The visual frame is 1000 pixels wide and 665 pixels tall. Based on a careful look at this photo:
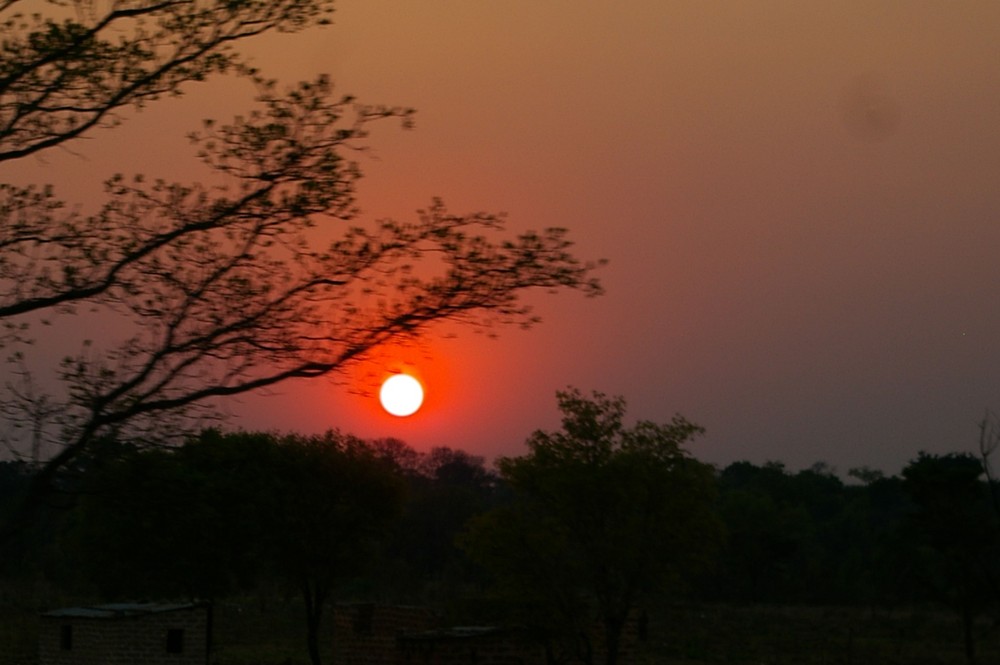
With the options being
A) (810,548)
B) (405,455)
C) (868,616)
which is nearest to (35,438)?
(868,616)

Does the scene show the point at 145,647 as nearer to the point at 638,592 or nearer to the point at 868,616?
the point at 638,592

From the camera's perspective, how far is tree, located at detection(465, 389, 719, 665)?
90.1 feet

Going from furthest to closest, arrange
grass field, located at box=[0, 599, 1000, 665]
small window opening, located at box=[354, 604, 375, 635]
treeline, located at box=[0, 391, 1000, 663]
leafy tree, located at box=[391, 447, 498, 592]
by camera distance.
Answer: leafy tree, located at box=[391, 447, 498, 592]
grass field, located at box=[0, 599, 1000, 665]
small window opening, located at box=[354, 604, 375, 635]
treeline, located at box=[0, 391, 1000, 663]

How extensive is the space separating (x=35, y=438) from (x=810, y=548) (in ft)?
239

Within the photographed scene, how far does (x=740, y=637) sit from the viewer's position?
48781 mm

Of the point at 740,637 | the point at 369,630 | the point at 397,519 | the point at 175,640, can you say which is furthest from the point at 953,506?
the point at 740,637

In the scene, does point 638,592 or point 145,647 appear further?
point 145,647

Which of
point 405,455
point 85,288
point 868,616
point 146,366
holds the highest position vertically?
point 405,455

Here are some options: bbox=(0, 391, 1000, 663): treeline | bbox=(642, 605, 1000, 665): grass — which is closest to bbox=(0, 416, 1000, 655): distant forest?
bbox=(0, 391, 1000, 663): treeline

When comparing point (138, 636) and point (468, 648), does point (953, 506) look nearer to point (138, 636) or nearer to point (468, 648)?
point (468, 648)

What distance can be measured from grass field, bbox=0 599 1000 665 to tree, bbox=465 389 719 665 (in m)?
11.0

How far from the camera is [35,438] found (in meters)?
7.41

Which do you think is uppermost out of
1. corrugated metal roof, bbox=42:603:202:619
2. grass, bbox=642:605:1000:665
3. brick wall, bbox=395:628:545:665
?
corrugated metal roof, bbox=42:603:202:619

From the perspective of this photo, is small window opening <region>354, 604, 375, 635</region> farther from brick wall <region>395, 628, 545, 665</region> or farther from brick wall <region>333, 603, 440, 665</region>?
brick wall <region>395, 628, 545, 665</region>
